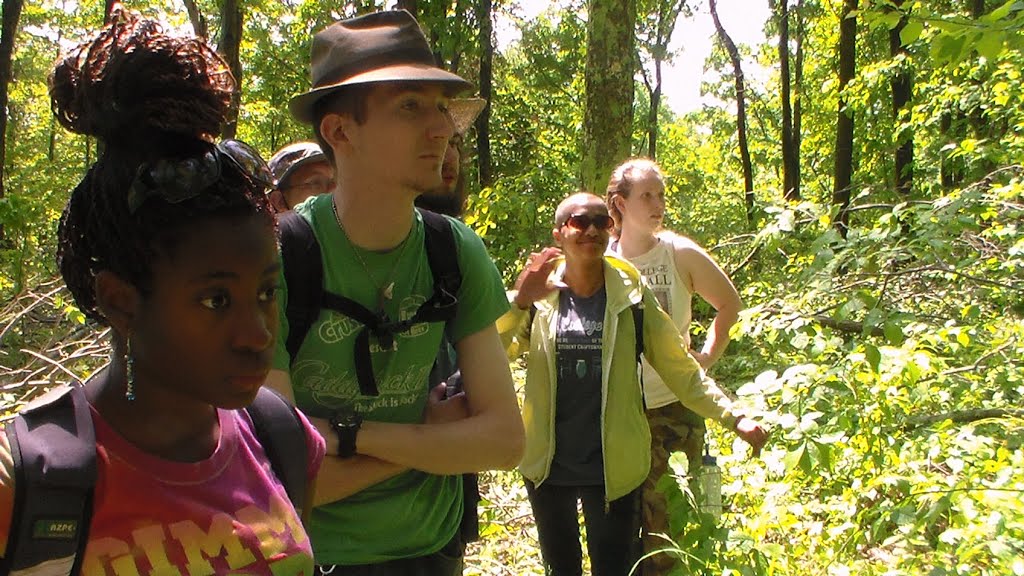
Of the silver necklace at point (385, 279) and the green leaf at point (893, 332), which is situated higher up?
the silver necklace at point (385, 279)

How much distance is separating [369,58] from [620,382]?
7.32ft

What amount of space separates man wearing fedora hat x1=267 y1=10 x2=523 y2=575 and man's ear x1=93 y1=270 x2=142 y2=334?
592 millimetres

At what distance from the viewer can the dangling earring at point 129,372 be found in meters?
1.38

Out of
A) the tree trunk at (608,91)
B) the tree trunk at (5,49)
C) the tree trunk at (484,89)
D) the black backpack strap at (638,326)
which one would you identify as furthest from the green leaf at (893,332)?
the tree trunk at (5,49)

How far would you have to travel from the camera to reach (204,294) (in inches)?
54.0

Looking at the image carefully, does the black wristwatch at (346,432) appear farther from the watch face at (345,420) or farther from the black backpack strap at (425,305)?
the black backpack strap at (425,305)

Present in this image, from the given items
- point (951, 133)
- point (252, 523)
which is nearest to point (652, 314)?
point (252, 523)

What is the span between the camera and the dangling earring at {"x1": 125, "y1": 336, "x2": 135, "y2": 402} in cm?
138

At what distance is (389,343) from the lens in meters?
2.09

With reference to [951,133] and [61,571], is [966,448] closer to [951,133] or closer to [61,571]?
[61,571]

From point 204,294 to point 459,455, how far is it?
91 cm

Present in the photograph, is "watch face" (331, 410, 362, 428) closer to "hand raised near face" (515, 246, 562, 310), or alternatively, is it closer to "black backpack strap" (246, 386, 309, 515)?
"black backpack strap" (246, 386, 309, 515)

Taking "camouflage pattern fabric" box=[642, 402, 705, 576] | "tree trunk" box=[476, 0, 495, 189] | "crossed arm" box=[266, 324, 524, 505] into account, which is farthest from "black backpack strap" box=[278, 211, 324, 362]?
"tree trunk" box=[476, 0, 495, 189]

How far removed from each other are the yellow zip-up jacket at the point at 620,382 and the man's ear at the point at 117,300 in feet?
8.42
